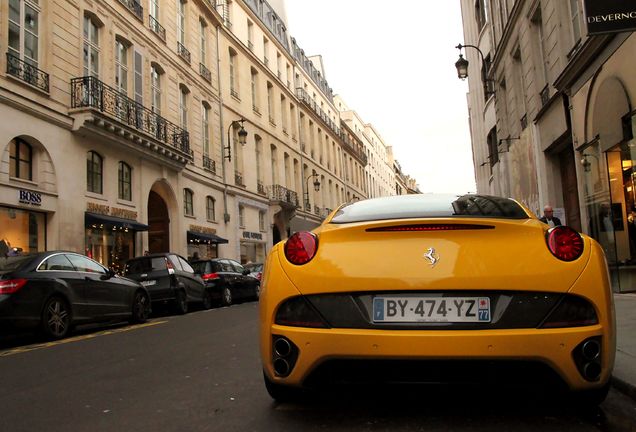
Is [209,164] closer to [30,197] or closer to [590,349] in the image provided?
[30,197]

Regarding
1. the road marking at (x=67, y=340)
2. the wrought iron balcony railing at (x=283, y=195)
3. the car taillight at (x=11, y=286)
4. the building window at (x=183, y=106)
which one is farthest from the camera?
the wrought iron balcony railing at (x=283, y=195)

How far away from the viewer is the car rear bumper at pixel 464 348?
9.80 ft

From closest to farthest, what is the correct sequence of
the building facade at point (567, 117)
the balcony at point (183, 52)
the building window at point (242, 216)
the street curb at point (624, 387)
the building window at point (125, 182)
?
the street curb at point (624, 387) → the building facade at point (567, 117) → the building window at point (125, 182) → the balcony at point (183, 52) → the building window at point (242, 216)

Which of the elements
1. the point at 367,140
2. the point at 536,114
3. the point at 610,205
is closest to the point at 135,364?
the point at 610,205

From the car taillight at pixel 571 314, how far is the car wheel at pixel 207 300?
13036mm

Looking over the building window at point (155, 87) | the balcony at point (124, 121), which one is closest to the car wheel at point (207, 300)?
the balcony at point (124, 121)

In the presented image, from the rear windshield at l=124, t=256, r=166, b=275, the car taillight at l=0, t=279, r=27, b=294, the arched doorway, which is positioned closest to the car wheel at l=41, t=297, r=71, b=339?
the car taillight at l=0, t=279, r=27, b=294

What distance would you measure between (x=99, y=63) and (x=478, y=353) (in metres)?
20.1

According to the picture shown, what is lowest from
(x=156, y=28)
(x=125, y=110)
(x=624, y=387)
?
(x=624, y=387)

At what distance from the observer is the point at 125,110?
68.5 ft

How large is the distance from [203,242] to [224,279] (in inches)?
431

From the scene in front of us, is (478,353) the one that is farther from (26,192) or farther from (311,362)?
(26,192)

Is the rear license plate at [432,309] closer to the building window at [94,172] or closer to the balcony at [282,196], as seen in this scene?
the building window at [94,172]

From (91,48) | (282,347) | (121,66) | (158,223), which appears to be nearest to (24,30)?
(91,48)
